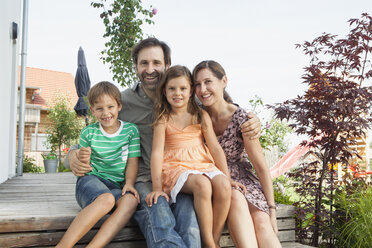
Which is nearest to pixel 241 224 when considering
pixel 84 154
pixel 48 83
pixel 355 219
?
pixel 84 154

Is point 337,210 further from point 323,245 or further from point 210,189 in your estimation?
point 210,189

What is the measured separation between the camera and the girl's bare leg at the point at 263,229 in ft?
6.62

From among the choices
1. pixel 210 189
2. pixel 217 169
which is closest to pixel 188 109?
pixel 217 169

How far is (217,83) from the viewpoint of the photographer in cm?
234

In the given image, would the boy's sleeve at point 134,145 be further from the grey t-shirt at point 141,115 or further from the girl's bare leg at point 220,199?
the girl's bare leg at point 220,199

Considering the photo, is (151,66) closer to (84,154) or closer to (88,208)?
(84,154)

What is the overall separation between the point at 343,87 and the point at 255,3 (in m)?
21.1

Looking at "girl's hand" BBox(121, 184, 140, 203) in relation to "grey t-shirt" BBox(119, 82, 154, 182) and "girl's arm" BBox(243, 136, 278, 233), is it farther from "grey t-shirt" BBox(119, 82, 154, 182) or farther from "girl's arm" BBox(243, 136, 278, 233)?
"girl's arm" BBox(243, 136, 278, 233)

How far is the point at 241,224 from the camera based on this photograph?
1.99 metres

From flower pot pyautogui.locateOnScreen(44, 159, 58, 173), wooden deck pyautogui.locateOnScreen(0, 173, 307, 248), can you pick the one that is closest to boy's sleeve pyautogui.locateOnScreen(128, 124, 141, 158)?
wooden deck pyautogui.locateOnScreen(0, 173, 307, 248)

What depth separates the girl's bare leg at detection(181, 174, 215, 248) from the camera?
1.90 m

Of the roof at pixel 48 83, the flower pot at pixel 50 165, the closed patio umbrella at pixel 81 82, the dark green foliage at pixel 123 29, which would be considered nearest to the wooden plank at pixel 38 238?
the dark green foliage at pixel 123 29

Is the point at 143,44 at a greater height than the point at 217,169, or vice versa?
the point at 143,44

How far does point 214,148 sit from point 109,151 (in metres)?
0.70
